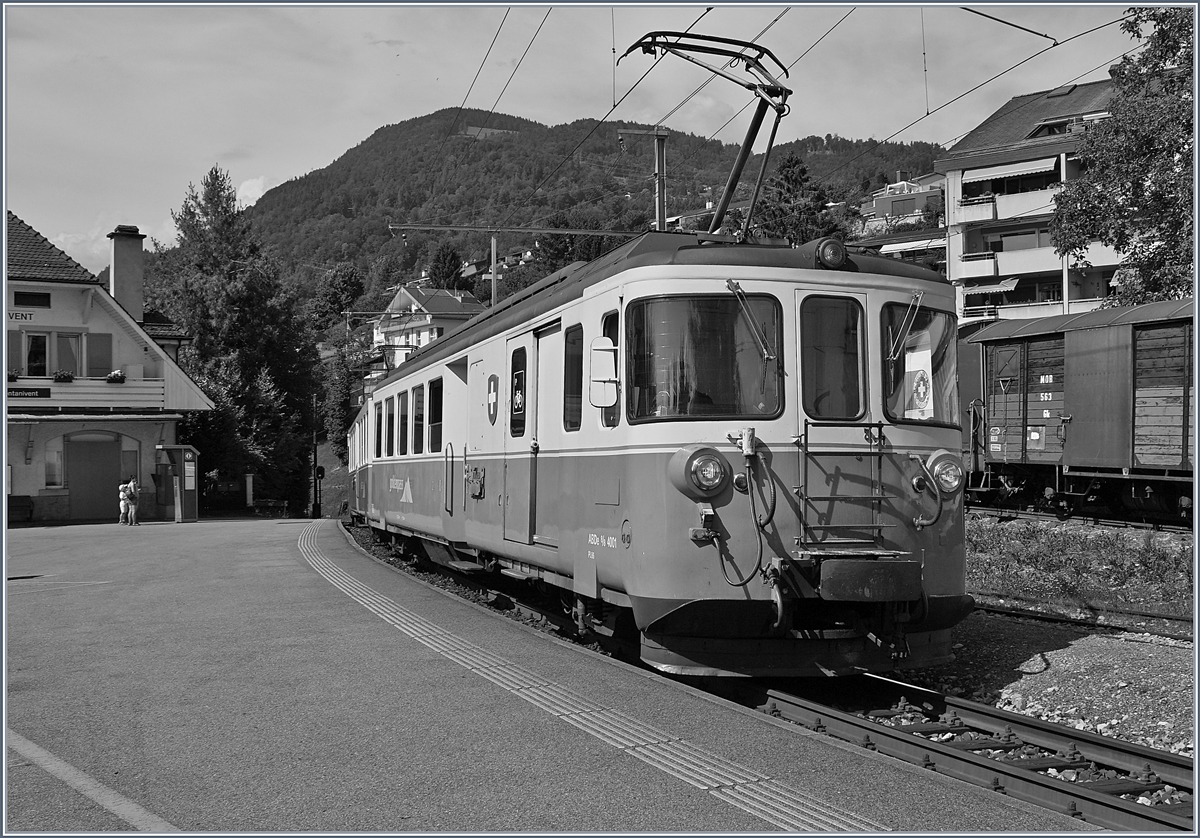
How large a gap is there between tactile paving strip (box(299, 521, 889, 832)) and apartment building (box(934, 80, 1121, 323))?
38520 mm

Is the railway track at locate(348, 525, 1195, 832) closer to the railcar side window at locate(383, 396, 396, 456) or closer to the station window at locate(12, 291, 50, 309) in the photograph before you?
the railcar side window at locate(383, 396, 396, 456)

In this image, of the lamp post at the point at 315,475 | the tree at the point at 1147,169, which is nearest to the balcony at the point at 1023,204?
the tree at the point at 1147,169

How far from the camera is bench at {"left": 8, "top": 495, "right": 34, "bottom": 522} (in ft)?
96.1

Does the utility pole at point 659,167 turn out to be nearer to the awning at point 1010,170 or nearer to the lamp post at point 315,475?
the lamp post at point 315,475

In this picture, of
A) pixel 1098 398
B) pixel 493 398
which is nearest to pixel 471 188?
pixel 1098 398

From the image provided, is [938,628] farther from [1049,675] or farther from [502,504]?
[502,504]

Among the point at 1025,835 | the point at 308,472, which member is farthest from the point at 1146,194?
the point at 308,472

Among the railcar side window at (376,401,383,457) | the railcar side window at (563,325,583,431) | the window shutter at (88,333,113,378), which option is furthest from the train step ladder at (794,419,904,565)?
the window shutter at (88,333,113,378)

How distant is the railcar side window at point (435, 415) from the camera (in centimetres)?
1357

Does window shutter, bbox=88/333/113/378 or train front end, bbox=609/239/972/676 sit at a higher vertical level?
window shutter, bbox=88/333/113/378

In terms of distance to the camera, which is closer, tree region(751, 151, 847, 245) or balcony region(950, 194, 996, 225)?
balcony region(950, 194, 996, 225)

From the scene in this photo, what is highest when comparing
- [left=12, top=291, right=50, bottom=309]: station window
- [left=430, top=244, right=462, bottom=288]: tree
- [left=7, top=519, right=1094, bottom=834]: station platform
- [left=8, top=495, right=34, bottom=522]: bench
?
[left=430, top=244, right=462, bottom=288]: tree

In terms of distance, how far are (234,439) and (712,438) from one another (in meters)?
35.1

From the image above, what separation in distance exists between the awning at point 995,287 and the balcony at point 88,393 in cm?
3128
